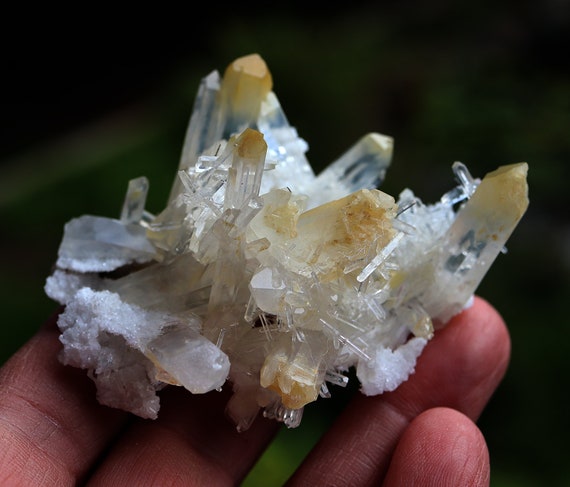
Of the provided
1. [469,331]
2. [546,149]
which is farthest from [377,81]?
[469,331]

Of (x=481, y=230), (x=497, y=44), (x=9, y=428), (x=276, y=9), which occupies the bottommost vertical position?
(x=497, y=44)

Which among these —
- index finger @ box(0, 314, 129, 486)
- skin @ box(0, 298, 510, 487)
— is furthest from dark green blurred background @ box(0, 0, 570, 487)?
index finger @ box(0, 314, 129, 486)

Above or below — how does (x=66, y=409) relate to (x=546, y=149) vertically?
above

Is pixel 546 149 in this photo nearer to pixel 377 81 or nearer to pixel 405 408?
pixel 377 81

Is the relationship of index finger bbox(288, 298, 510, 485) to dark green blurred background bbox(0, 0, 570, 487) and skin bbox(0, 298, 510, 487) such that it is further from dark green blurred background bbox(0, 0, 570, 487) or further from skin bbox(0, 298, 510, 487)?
dark green blurred background bbox(0, 0, 570, 487)

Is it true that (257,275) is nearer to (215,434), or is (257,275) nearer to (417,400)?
(215,434)

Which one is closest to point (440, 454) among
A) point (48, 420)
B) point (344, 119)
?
point (48, 420)

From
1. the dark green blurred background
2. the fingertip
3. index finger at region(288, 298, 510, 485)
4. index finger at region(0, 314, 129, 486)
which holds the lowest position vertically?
the dark green blurred background
